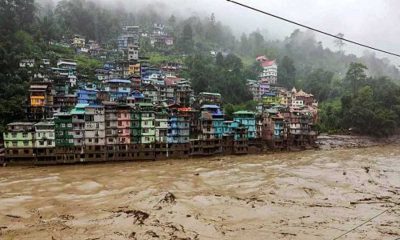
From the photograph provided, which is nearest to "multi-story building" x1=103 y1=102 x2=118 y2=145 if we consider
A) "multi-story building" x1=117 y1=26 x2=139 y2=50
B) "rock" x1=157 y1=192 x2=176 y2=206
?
"rock" x1=157 y1=192 x2=176 y2=206

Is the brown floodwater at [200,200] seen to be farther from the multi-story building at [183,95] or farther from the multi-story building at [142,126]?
the multi-story building at [183,95]

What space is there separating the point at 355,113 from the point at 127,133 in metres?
25.5

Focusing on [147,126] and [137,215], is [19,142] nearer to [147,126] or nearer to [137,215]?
[147,126]

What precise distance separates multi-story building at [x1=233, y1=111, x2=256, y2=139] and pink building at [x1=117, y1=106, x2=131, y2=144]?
9760mm

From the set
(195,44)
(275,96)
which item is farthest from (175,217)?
(195,44)

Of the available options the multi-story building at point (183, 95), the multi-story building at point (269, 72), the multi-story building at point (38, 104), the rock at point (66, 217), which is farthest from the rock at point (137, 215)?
the multi-story building at point (269, 72)

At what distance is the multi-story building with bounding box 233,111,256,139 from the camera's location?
33.9 m

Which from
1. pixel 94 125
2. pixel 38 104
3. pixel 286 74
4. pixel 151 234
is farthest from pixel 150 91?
pixel 286 74

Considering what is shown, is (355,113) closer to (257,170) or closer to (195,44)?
(257,170)

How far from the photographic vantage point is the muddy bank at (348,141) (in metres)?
39.1

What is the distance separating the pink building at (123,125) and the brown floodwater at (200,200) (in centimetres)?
220

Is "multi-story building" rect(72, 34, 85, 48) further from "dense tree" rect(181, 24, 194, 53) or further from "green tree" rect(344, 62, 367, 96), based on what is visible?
"green tree" rect(344, 62, 367, 96)

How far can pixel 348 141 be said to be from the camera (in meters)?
40.7

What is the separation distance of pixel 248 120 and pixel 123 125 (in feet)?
36.5
